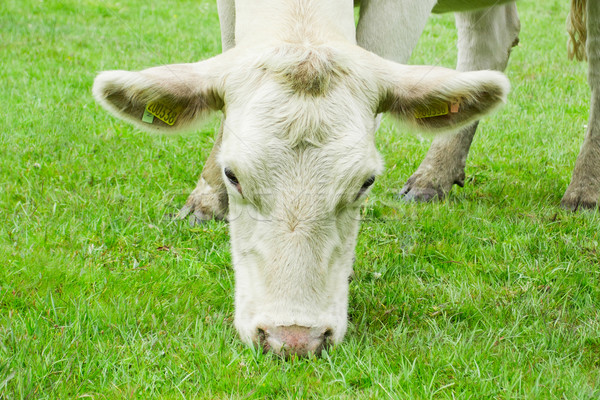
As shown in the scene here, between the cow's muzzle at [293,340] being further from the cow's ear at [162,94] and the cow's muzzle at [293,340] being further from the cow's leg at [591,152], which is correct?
the cow's leg at [591,152]

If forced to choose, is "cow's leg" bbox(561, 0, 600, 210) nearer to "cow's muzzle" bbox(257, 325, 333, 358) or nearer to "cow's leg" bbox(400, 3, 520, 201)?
"cow's leg" bbox(400, 3, 520, 201)

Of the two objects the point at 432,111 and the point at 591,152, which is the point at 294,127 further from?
the point at 591,152

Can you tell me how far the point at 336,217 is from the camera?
116 inches

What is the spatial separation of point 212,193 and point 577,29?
138 inches

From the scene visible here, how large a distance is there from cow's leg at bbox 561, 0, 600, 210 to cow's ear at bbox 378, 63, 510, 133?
1990mm

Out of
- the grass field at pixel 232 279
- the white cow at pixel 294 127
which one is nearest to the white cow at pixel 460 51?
the grass field at pixel 232 279

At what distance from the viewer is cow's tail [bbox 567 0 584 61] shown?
5.80 metres

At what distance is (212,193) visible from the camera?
4.57 meters

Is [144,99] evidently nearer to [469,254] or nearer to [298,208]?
[298,208]

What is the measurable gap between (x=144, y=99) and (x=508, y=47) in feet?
12.6

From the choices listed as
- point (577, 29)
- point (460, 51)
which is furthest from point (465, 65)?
point (577, 29)

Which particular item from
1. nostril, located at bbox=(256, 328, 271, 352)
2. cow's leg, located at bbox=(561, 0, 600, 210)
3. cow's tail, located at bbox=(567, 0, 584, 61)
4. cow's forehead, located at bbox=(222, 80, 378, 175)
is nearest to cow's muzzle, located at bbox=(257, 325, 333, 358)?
nostril, located at bbox=(256, 328, 271, 352)

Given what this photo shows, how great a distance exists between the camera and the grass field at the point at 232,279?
2.65 m

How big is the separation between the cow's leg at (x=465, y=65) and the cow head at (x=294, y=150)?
79.5 inches
